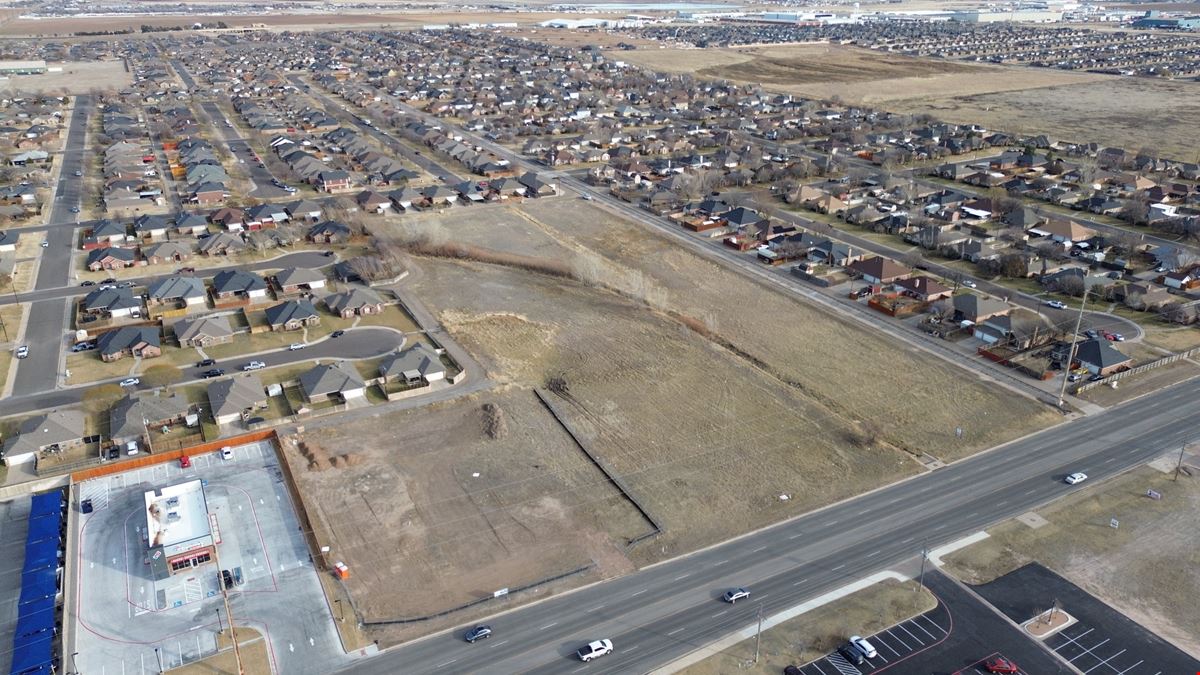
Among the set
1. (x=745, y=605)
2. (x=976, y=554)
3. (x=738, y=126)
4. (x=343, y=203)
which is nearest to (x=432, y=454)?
(x=745, y=605)

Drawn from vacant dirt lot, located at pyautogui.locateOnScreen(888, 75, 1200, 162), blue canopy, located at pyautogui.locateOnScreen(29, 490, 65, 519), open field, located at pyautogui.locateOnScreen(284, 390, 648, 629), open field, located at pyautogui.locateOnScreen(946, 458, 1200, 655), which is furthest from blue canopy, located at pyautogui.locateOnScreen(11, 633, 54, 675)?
vacant dirt lot, located at pyautogui.locateOnScreen(888, 75, 1200, 162)

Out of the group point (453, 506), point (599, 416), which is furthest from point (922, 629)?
point (453, 506)

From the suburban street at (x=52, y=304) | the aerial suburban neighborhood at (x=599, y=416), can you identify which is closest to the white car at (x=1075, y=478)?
the aerial suburban neighborhood at (x=599, y=416)

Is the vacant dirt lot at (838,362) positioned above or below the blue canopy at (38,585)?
above

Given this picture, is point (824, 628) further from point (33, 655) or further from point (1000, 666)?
point (33, 655)

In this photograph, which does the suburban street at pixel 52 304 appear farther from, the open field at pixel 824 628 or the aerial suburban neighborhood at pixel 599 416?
the open field at pixel 824 628

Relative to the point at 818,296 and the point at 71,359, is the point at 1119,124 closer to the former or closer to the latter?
the point at 818,296
